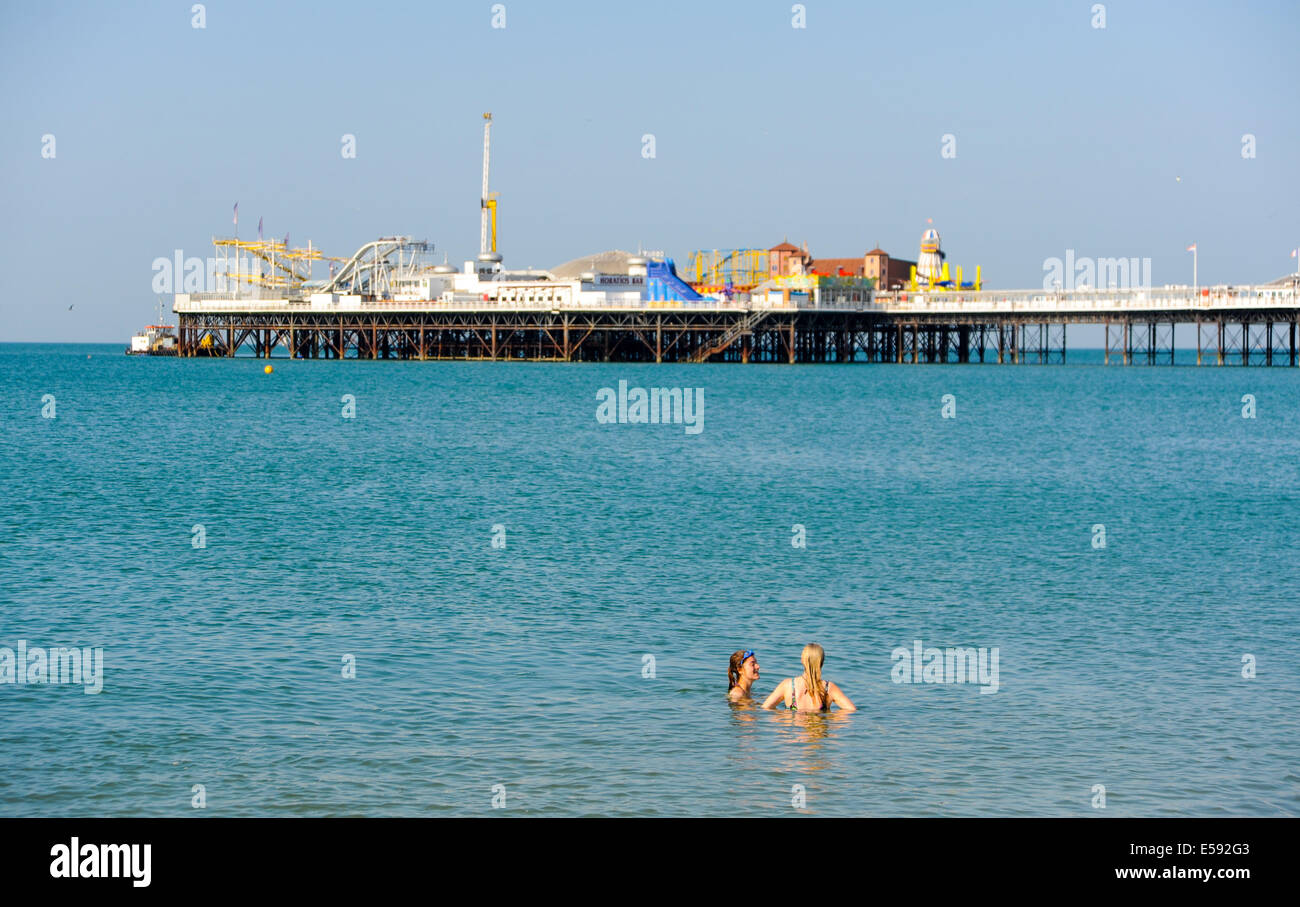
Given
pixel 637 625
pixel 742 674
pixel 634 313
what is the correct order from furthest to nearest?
1. pixel 634 313
2. pixel 637 625
3. pixel 742 674

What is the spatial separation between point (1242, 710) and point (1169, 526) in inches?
601

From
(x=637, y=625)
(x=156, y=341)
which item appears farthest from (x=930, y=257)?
(x=637, y=625)

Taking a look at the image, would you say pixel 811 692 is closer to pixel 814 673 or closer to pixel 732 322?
pixel 814 673

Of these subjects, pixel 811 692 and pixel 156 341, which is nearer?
pixel 811 692

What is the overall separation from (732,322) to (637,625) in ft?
303

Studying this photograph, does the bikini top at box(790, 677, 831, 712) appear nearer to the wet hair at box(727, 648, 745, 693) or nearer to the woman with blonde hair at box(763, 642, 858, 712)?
the woman with blonde hair at box(763, 642, 858, 712)

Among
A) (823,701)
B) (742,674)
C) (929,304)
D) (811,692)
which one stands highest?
(929,304)

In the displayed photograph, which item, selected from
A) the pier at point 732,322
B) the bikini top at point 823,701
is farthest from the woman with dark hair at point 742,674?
the pier at point 732,322

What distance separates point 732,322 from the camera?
109125 mm

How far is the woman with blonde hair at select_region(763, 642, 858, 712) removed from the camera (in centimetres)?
1379

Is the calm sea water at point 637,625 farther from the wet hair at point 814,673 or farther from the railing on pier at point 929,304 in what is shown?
the railing on pier at point 929,304

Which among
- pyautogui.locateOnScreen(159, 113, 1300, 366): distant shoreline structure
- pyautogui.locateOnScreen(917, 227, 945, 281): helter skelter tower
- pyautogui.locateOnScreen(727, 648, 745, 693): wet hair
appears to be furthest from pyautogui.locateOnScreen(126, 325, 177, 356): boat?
pyautogui.locateOnScreen(727, 648, 745, 693): wet hair

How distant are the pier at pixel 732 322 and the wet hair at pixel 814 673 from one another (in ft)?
307
